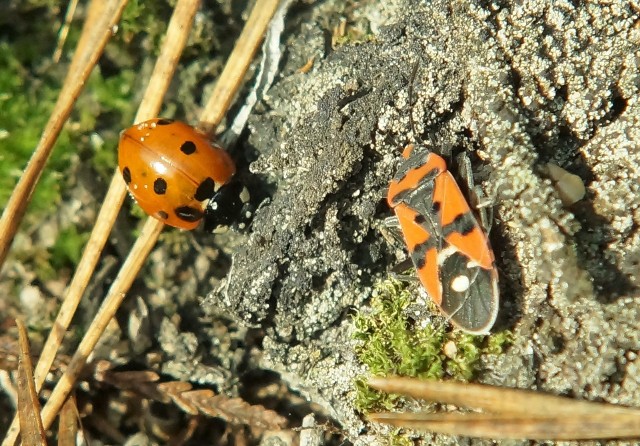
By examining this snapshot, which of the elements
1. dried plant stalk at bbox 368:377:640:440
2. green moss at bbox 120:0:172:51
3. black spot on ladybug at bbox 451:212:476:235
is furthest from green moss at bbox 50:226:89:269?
black spot on ladybug at bbox 451:212:476:235

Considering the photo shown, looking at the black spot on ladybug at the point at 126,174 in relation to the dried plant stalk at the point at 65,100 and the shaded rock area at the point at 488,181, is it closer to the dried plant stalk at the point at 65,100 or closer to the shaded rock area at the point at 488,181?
the dried plant stalk at the point at 65,100

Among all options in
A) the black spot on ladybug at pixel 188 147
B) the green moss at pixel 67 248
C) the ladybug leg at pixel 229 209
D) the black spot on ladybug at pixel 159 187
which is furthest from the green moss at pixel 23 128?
the ladybug leg at pixel 229 209

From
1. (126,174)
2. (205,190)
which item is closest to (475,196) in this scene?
(205,190)

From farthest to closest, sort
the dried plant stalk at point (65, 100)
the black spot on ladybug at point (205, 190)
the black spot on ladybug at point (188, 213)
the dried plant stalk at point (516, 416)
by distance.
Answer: the black spot on ladybug at point (205, 190)
the black spot on ladybug at point (188, 213)
the dried plant stalk at point (65, 100)
the dried plant stalk at point (516, 416)

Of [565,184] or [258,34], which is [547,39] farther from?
[258,34]

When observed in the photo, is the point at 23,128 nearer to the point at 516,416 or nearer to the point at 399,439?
the point at 399,439

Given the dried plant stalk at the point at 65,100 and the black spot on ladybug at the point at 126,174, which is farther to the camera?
the black spot on ladybug at the point at 126,174
